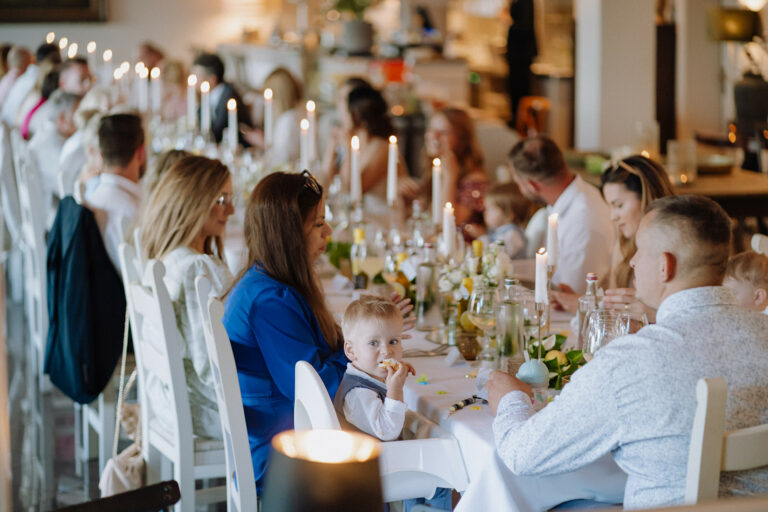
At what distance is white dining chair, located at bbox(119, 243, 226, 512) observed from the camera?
279 centimetres

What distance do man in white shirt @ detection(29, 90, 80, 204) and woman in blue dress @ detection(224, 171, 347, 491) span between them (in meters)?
3.70

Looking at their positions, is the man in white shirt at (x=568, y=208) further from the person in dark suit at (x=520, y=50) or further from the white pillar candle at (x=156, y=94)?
the person in dark suit at (x=520, y=50)

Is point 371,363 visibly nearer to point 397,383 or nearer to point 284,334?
point 397,383

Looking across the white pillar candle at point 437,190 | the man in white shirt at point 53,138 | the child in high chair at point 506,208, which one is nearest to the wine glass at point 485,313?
the white pillar candle at point 437,190

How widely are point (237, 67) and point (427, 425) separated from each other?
32.9 feet

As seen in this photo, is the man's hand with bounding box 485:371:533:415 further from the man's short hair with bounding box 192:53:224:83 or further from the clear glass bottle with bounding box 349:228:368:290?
the man's short hair with bounding box 192:53:224:83

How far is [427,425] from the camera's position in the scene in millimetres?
2355

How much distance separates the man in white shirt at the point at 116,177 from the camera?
3.95m

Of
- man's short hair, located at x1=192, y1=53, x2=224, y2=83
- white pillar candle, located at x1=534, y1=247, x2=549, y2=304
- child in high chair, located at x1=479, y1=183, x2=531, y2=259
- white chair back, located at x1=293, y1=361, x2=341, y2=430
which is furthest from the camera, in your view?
man's short hair, located at x1=192, y1=53, x2=224, y2=83

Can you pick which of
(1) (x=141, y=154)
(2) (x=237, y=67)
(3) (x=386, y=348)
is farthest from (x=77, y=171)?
(2) (x=237, y=67)

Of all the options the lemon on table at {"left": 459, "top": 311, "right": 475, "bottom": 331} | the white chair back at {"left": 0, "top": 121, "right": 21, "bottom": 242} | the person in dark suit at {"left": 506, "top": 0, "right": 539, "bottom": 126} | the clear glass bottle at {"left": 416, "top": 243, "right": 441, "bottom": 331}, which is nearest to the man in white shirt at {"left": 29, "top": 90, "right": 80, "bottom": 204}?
the white chair back at {"left": 0, "top": 121, "right": 21, "bottom": 242}

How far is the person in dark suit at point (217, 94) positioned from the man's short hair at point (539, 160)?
361 cm

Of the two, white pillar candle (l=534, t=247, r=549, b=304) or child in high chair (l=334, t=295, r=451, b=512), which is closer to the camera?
child in high chair (l=334, t=295, r=451, b=512)

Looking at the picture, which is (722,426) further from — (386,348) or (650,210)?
(386,348)
